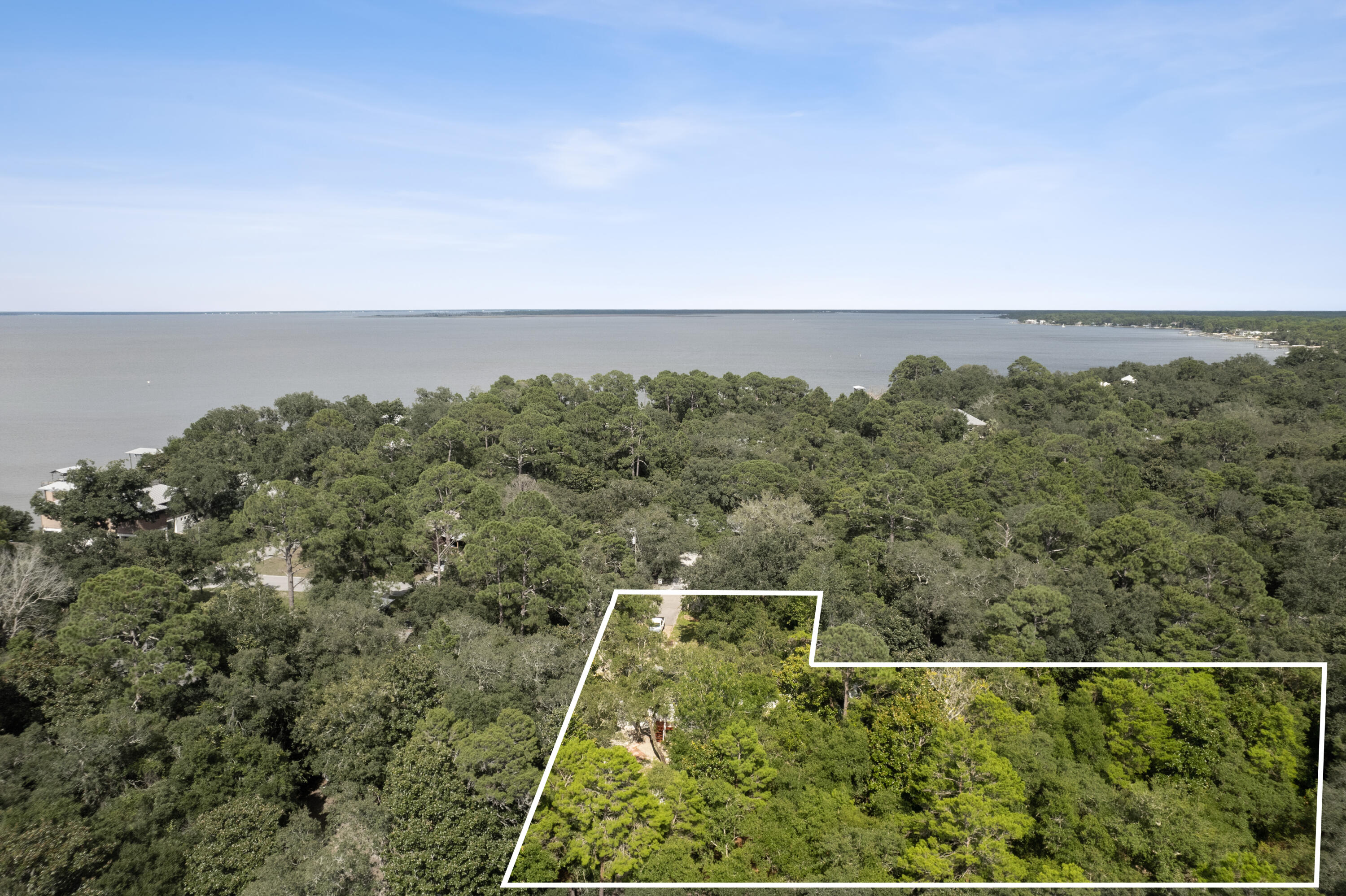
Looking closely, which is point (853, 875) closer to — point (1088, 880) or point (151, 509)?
point (1088, 880)

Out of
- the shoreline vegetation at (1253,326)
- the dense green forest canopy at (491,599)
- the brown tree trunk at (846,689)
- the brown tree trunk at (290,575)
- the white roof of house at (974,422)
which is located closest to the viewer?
the brown tree trunk at (846,689)

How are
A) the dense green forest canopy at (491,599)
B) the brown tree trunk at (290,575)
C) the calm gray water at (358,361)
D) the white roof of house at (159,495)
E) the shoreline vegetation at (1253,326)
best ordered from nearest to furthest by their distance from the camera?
the dense green forest canopy at (491,599) < the brown tree trunk at (290,575) < the white roof of house at (159,495) < the calm gray water at (358,361) < the shoreline vegetation at (1253,326)

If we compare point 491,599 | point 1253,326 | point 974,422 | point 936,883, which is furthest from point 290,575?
point 1253,326

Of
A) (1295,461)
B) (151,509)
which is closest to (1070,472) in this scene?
(1295,461)

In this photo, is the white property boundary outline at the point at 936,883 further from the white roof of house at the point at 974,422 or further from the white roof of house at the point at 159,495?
the white roof of house at the point at 974,422

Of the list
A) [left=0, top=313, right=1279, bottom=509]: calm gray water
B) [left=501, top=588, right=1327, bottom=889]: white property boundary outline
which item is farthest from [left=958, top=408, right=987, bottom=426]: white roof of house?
[left=501, top=588, right=1327, bottom=889]: white property boundary outline

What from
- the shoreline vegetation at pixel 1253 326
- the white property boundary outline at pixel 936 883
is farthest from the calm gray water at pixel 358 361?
the white property boundary outline at pixel 936 883

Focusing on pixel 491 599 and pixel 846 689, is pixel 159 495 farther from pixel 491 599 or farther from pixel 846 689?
pixel 846 689

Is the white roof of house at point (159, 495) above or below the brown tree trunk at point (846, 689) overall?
below
